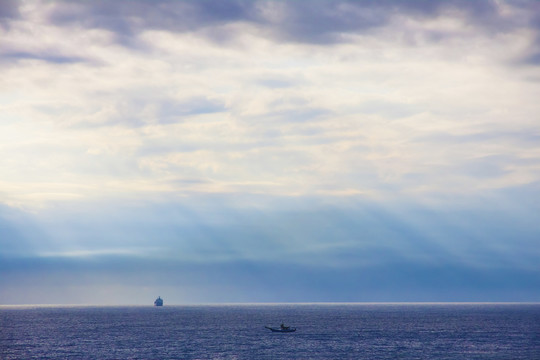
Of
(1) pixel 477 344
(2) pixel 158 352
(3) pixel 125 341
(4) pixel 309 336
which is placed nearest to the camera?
(2) pixel 158 352

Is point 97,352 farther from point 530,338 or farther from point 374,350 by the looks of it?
point 530,338

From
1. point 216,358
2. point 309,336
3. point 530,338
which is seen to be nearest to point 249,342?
point 309,336

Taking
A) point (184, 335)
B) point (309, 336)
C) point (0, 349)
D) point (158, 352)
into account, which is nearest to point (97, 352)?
point (158, 352)

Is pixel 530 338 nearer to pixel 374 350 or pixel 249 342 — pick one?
pixel 374 350

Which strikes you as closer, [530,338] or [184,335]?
[530,338]

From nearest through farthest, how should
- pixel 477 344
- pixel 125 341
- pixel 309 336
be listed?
pixel 477 344 → pixel 125 341 → pixel 309 336

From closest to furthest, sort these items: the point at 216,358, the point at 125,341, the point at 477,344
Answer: the point at 216,358
the point at 477,344
the point at 125,341

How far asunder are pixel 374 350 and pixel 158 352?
4770cm

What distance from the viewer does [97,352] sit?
5157 inches

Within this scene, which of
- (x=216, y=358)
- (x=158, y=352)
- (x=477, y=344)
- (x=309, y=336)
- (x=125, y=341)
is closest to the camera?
(x=216, y=358)

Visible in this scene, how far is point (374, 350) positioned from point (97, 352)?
61.0 meters

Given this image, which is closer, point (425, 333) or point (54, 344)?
point (54, 344)

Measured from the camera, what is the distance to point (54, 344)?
150m

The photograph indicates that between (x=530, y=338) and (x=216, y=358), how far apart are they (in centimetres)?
9324
